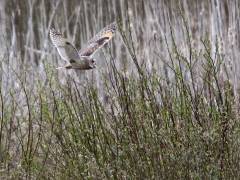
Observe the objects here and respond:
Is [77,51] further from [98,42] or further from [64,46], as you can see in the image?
[98,42]

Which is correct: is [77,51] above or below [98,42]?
below

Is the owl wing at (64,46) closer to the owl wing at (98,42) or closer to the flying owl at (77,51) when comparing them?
the flying owl at (77,51)

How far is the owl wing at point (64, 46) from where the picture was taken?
4.17m

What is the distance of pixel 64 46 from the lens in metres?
4.29

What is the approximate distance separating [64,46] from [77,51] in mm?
110

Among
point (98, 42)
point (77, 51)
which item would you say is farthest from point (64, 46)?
point (98, 42)

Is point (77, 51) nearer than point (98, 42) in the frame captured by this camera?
Yes

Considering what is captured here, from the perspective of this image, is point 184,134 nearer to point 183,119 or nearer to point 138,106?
point 183,119

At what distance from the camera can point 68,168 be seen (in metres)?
3.44

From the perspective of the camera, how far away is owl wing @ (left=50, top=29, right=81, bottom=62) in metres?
4.17

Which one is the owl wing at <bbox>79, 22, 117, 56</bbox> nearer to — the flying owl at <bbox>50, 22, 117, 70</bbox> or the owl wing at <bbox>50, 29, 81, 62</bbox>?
the flying owl at <bbox>50, 22, 117, 70</bbox>

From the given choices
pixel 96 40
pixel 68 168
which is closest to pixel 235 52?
pixel 96 40

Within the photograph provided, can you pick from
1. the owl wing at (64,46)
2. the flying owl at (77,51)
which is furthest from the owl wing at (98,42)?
the owl wing at (64,46)

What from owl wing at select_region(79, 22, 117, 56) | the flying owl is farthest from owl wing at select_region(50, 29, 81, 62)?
owl wing at select_region(79, 22, 117, 56)
